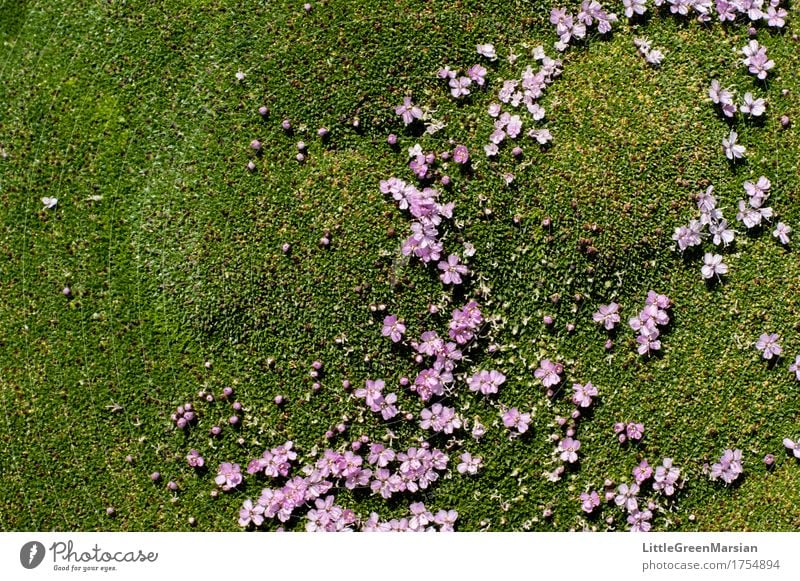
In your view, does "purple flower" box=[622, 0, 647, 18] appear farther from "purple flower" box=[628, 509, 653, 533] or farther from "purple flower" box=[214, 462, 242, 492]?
"purple flower" box=[214, 462, 242, 492]

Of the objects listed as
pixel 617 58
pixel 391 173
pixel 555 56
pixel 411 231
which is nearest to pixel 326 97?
pixel 391 173

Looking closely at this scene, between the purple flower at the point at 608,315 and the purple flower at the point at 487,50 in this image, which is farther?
the purple flower at the point at 487,50

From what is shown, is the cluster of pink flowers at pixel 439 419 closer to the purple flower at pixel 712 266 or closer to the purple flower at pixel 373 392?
the purple flower at pixel 373 392

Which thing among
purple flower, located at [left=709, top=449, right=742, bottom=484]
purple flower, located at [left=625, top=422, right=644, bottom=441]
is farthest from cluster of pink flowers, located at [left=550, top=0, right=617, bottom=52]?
purple flower, located at [left=709, top=449, right=742, bottom=484]

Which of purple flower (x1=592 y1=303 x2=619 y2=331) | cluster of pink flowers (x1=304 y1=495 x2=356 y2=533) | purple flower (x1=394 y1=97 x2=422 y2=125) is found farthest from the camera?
purple flower (x1=394 y1=97 x2=422 y2=125)

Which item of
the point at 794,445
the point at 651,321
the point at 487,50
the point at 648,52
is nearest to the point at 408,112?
the point at 487,50

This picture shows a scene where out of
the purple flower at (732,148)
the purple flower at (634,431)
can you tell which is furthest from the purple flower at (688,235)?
the purple flower at (634,431)
